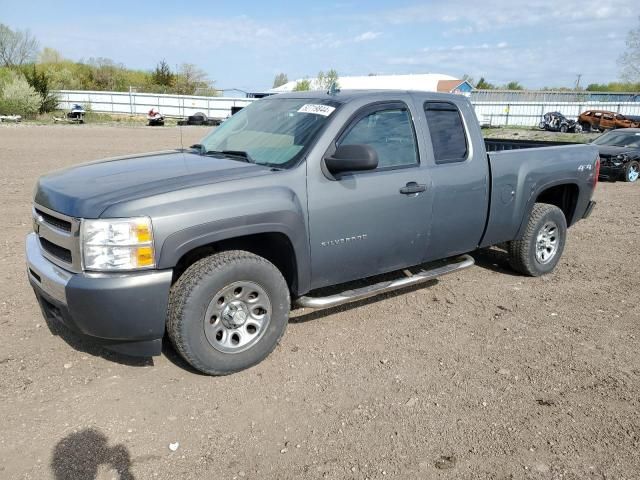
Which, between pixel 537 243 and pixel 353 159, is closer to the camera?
pixel 353 159

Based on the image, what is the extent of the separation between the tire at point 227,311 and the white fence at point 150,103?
43.3 metres

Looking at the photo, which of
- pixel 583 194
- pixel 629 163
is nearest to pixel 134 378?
pixel 583 194

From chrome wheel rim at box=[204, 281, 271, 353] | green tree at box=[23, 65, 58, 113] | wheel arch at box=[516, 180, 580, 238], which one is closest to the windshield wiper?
chrome wheel rim at box=[204, 281, 271, 353]

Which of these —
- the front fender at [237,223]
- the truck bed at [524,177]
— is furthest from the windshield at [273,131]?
the truck bed at [524,177]

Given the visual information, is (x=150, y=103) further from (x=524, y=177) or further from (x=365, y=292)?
(x=365, y=292)

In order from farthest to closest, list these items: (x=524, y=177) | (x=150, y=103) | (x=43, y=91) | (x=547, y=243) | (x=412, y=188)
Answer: (x=150, y=103), (x=43, y=91), (x=547, y=243), (x=524, y=177), (x=412, y=188)

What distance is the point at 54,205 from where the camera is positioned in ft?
11.3

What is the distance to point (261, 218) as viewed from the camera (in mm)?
3545

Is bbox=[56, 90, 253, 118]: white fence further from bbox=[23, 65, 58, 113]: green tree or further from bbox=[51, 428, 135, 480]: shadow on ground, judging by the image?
bbox=[51, 428, 135, 480]: shadow on ground

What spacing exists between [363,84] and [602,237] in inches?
2288

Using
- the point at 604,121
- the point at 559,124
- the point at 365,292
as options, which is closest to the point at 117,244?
the point at 365,292

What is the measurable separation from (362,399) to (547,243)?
3462mm

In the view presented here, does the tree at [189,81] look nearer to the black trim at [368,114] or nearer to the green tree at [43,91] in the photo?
the green tree at [43,91]

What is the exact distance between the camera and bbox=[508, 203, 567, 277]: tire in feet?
18.5
